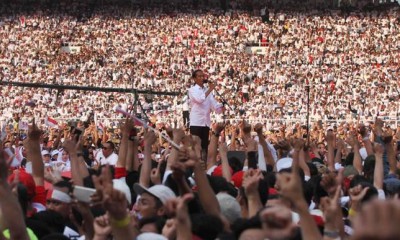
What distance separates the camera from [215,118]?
30.4 meters

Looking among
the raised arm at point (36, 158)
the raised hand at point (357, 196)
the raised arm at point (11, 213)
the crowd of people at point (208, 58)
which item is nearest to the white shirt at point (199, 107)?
the raised arm at point (36, 158)

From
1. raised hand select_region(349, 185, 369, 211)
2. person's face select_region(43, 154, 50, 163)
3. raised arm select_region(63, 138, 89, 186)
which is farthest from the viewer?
person's face select_region(43, 154, 50, 163)

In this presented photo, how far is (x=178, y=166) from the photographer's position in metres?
5.76

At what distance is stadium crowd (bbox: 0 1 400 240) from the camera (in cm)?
546

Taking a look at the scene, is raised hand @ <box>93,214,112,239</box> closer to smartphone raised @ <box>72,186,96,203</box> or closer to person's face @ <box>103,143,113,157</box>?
smartphone raised @ <box>72,186,96,203</box>

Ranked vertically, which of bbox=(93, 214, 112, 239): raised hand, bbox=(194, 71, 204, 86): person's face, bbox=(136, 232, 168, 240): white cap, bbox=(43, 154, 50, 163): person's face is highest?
bbox=(194, 71, 204, 86): person's face

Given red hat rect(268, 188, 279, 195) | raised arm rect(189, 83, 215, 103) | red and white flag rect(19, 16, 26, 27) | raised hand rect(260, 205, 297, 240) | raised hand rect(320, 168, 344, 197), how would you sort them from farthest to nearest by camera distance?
red and white flag rect(19, 16, 26, 27) < raised arm rect(189, 83, 215, 103) < red hat rect(268, 188, 279, 195) < raised hand rect(320, 168, 344, 197) < raised hand rect(260, 205, 297, 240)

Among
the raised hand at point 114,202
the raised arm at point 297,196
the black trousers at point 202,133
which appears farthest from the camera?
the black trousers at point 202,133

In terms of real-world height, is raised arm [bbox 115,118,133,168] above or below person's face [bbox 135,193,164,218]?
above

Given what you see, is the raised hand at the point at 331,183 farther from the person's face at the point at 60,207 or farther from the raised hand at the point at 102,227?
the person's face at the point at 60,207

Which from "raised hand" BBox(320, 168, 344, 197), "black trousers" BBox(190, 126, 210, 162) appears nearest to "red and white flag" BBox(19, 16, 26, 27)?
"black trousers" BBox(190, 126, 210, 162)

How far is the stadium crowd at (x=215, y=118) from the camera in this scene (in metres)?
5.46

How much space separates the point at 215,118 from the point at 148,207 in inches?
954

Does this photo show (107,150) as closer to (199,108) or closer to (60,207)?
(199,108)
